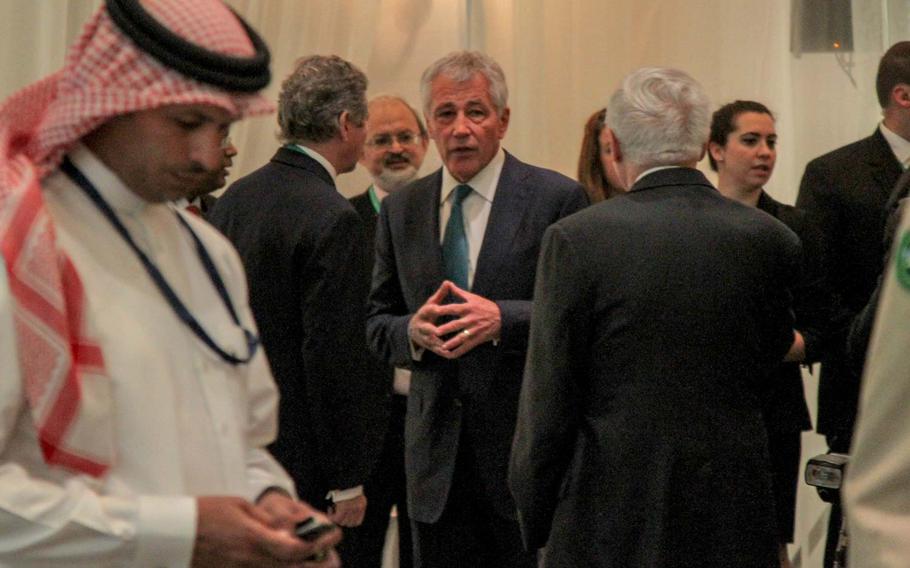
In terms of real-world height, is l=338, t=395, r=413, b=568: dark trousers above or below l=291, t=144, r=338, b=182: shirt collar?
below

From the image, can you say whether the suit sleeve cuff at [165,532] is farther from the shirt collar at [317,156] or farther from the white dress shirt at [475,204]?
the shirt collar at [317,156]

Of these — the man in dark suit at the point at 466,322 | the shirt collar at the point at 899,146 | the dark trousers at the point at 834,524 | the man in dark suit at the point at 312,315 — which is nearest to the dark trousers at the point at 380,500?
the man in dark suit at the point at 312,315

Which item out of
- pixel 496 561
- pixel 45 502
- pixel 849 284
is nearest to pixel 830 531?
pixel 849 284

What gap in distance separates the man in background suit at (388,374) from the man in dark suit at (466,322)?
0.98 ft

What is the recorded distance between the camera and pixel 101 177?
1.92 meters

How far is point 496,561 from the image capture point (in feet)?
12.5

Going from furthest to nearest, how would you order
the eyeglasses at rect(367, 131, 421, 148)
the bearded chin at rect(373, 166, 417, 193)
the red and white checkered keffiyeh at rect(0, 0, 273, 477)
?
the eyeglasses at rect(367, 131, 421, 148) < the bearded chin at rect(373, 166, 417, 193) < the red and white checkered keffiyeh at rect(0, 0, 273, 477)

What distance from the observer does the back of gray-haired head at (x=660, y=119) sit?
3.13 meters

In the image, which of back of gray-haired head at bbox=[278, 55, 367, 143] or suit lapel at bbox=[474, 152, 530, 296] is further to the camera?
back of gray-haired head at bbox=[278, 55, 367, 143]

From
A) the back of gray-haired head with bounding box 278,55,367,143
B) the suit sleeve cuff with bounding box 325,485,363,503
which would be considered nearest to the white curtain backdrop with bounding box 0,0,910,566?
the back of gray-haired head with bounding box 278,55,367,143

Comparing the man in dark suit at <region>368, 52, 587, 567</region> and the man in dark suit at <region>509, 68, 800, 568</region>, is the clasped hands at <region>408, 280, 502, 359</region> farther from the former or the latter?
the man in dark suit at <region>509, 68, 800, 568</region>

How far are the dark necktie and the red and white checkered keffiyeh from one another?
189 centimetres

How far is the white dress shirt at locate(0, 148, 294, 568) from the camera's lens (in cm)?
175

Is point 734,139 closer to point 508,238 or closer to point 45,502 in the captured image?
point 508,238
